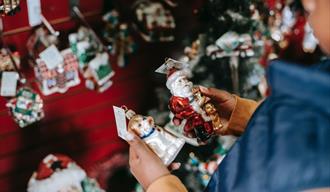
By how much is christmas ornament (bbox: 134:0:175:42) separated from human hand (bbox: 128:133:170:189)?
1.18 m

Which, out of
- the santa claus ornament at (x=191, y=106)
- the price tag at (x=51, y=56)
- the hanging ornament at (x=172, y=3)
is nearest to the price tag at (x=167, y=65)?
the santa claus ornament at (x=191, y=106)

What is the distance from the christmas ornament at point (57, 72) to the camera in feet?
6.65

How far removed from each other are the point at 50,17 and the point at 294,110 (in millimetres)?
1310

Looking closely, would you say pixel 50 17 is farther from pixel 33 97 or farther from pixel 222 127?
pixel 222 127

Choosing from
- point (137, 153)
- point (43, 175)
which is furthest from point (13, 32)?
point (137, 153)

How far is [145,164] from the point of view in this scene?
124cm

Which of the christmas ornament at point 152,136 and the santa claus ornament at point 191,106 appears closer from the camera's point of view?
the christmas ornament at point 152,136

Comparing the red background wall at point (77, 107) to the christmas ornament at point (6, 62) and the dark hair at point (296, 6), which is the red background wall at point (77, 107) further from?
the dark hair at point (296, 6)

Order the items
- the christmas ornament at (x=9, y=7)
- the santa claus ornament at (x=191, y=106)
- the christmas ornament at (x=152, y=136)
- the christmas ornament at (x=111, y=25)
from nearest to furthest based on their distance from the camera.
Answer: the christmas ornament at (x=152, y=136)
the santa claus ornament at (x=191, y=106)
the christmas ornament at (x=9, y=7)
the christmas ornament at (x=111, y=25)

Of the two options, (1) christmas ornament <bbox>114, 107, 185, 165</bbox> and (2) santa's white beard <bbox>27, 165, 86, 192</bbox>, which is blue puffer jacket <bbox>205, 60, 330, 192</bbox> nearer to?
(1) christmas ornament <bbox>114, 107, 185, 165</bbox>

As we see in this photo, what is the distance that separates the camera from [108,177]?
2451 millimetres

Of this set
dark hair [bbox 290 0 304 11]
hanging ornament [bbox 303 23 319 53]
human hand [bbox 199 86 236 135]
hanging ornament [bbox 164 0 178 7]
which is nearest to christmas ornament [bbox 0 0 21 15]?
human hand [bbox 199 86 236 135]

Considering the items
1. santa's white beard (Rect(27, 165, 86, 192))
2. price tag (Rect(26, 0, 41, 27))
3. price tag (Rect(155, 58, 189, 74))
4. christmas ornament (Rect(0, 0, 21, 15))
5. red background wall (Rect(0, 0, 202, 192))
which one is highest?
christmas ornament (Rect(0, 0, 21, 15))

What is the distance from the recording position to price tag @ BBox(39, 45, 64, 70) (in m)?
2.02
